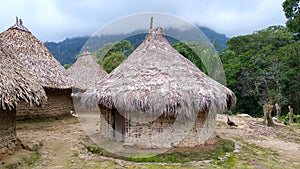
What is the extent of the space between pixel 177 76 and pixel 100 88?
2.43m

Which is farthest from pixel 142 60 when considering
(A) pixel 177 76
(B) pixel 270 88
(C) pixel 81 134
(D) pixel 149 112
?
(B) pixel 270 88

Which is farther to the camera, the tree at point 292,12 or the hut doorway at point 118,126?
the tree at point 292,12

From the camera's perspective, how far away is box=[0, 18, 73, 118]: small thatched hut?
422 inches

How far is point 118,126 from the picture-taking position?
8430 millimetres

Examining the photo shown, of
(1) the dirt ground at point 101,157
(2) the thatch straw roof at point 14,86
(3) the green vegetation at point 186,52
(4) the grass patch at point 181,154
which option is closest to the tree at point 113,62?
(3) the green vegetation at point 186,52

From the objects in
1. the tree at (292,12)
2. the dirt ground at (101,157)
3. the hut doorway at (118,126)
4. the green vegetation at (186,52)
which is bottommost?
the dirt ground at (101,157)

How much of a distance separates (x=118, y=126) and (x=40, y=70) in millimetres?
4727

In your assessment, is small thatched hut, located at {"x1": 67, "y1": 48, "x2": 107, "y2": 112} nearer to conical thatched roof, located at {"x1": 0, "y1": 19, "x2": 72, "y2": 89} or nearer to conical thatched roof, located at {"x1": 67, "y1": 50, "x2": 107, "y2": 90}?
conical thatched roof, located at {"x1": 67, "y1": 50, "x2": 107, "y2": 90}

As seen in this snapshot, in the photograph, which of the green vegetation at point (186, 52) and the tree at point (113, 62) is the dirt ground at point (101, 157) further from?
the tree at point (113, 62)

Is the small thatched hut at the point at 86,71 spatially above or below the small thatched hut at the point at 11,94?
above

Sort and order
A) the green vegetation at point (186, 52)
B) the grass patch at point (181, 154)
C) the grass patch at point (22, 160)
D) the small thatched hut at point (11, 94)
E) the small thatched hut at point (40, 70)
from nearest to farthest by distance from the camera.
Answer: the grass patch at point (22, 160) → the small thatched hut at point (11, 94) → the grass patch at point (181, 154) → the small thatched hut at point (40, 70) → the green vegetation at point (186, 52)

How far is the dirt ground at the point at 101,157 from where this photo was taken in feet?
20.5

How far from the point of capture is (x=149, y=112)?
705 cm

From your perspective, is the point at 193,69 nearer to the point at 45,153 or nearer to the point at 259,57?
the point at 45,153
